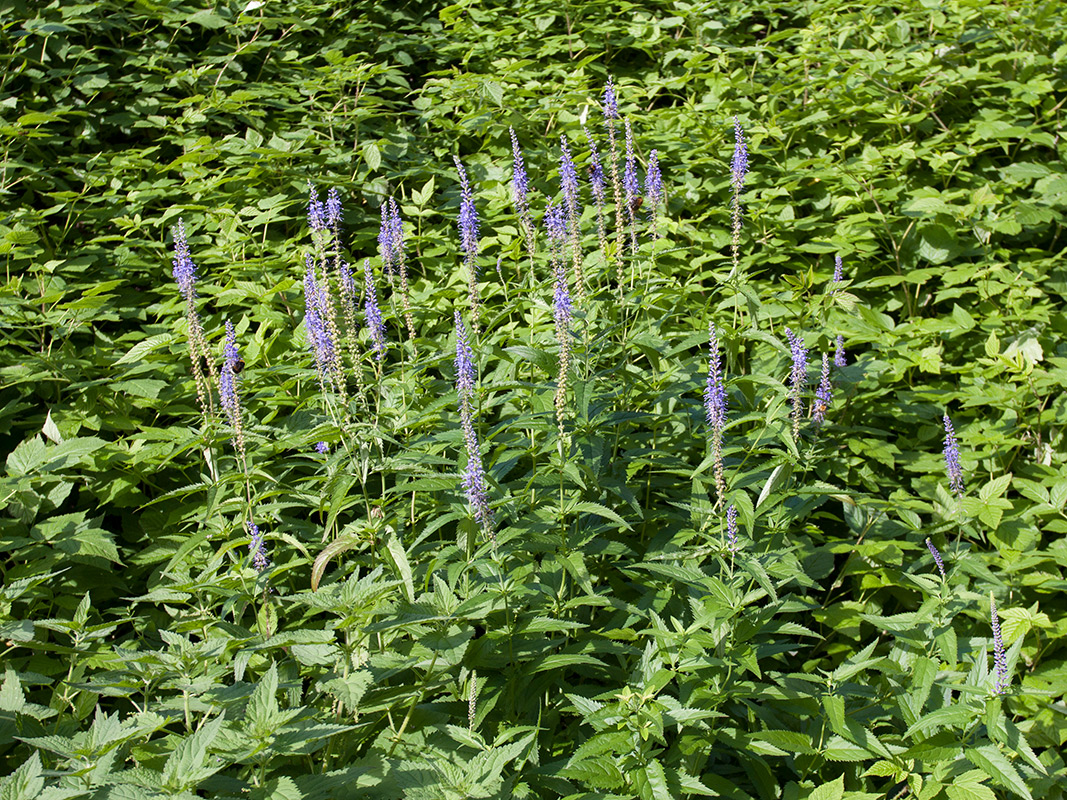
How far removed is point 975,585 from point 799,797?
1576mm

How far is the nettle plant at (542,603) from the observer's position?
236 cm

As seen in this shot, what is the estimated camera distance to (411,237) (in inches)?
190

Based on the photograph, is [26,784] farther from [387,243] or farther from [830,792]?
[387,243]

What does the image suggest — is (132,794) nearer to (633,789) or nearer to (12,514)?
(633,789)

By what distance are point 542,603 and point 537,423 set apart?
2.11 ft

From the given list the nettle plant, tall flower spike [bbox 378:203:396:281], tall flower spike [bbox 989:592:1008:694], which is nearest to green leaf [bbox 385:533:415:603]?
the nettle plant

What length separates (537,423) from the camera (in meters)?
2.94

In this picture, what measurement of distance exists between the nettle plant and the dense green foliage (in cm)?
2

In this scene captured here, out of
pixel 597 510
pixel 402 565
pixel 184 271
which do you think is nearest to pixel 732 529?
pixel 597 510

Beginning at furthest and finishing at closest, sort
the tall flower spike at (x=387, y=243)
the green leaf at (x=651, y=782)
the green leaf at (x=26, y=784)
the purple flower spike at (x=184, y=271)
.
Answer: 1. the tall flower spike at (x=387, y=243)
2. the purple flower spike at (x=184, y=271)
3. the green leaf at (x=651, y=782)
4. the green leaf at (x=26, y=784)

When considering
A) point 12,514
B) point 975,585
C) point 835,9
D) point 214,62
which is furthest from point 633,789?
point 835,9

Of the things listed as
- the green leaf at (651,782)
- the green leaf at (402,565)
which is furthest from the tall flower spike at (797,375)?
the green leaf at (402,565)

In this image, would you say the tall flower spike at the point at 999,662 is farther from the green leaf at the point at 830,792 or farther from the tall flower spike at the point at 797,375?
the tall flower spike at the point at 797,375

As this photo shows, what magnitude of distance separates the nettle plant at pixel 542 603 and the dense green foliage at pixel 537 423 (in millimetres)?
22
